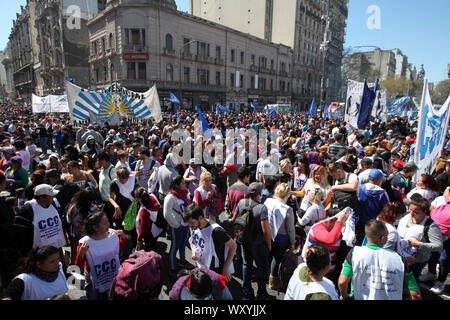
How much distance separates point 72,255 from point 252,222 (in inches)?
118

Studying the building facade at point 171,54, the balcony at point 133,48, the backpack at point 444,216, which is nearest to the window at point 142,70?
the building facade at point 171,54

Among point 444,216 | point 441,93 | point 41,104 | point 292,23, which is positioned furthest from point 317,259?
point 441,93

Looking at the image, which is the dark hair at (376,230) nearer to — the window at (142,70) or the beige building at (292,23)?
the window at (142,70)

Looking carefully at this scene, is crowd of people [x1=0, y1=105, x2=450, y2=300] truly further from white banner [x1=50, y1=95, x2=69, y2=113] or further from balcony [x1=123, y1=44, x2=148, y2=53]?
balcony [x1=123, y1=44, x2=148, y2=53]

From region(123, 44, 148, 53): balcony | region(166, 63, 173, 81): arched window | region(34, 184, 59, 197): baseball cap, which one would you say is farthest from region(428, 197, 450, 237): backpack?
region(166, 63, 173, 81): arched window

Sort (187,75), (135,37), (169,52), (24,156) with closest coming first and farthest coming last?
(24,156), (135,37), (169,52), (187,75)

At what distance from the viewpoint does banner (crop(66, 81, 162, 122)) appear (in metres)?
9.41

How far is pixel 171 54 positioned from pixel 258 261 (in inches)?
1332

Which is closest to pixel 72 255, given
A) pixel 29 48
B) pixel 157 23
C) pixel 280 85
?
pixel 157 23

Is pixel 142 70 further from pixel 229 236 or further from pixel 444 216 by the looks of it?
pixel 444 216

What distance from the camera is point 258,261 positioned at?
3365 mm

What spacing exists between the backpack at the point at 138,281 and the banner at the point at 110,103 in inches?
351
